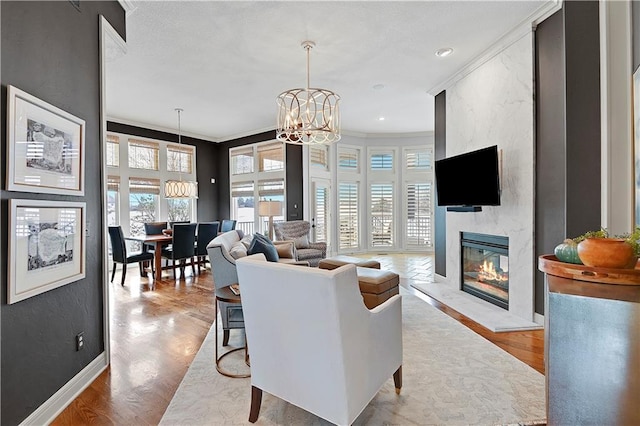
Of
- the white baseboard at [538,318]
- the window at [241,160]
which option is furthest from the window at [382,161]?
the white baseboard at [538,318]

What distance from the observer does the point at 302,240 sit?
19.6ft

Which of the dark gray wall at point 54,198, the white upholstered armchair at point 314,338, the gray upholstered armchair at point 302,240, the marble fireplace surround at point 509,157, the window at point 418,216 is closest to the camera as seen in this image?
the white upholstered armchair at point 314,338

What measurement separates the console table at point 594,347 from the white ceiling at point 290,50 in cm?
282

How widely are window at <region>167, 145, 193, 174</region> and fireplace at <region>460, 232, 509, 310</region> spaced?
646 cm

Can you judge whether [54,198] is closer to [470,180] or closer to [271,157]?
[470,180]

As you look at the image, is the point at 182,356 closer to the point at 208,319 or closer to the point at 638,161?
the point at 208,319

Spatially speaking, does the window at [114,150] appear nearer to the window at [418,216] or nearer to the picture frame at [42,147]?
the picture frame at [42,147]

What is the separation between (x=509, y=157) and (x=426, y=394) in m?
2.83

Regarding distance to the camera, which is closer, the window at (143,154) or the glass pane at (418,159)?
the window at (143,154)

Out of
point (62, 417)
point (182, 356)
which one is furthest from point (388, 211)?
point (62, 417)

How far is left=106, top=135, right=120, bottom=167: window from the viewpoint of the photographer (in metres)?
6.74

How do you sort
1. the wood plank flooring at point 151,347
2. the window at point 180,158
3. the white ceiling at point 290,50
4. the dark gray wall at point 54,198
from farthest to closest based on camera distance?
the window at point 180,158
the white ceiling at point 290,50
the wood plank flooring at point 151,347
the dark gray wall at point 54,198

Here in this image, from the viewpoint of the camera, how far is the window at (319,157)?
24.7 ft

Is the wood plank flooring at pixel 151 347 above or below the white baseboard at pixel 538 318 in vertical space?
below
